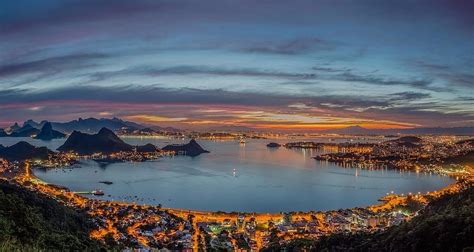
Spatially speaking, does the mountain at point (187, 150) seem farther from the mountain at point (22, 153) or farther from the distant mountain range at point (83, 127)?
the distant mountain range at point (83, 127)

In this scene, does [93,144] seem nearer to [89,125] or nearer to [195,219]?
[195,219]

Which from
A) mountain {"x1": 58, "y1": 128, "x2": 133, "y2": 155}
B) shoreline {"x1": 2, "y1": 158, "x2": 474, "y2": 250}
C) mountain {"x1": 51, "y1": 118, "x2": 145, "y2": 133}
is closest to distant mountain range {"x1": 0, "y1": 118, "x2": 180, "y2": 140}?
mountain {"x1": 51, "y1": 118, "x2": 145, "y2": 133}

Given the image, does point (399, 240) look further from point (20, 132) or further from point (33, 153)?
point (20, 132)

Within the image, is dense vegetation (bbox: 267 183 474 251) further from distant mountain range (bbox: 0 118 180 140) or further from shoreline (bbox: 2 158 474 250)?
distant mountain range (bbox: 0 118 180 140)

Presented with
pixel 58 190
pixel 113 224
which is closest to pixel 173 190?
pixel 58 190

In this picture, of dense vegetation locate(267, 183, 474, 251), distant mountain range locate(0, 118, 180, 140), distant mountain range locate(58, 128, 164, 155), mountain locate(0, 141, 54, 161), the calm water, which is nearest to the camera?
dense vegetation locate(267, 183, 474, 251)

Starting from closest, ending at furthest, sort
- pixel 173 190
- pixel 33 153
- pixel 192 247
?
1. pixel 192 247
2. pixel 173 190
3. pixel 33 153
